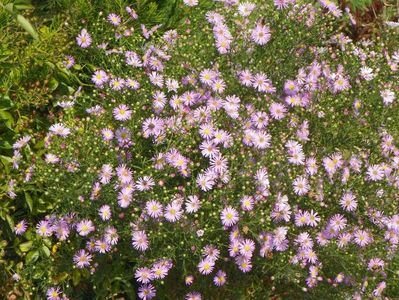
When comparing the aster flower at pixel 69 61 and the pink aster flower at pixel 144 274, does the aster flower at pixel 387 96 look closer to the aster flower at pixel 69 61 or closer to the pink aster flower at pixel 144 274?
the pink aster flower at pixel 144 274

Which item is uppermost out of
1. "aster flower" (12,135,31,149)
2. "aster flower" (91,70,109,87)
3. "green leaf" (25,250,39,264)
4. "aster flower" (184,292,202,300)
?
"aster flower" (91,70,109,87)

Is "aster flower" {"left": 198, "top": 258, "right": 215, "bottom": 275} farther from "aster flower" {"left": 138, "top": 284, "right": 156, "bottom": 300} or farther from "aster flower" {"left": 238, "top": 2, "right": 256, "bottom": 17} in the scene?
"aster flower" {"left": 238, "top": 2, "right": 256, "bottom": 17}

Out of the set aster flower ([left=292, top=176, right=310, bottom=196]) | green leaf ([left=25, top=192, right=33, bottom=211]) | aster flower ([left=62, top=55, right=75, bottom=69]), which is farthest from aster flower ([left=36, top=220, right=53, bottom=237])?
aster flower ([left=292, top=176, right=310, bottom=196])

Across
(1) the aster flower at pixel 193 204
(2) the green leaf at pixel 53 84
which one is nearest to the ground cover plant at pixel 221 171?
(1) the aster flower at pixel 193 204

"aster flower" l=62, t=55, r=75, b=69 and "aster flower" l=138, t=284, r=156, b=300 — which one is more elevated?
"aster flower" l=62, t=55, r=75, b=69

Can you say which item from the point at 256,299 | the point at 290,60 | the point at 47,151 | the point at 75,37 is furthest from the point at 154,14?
the point at 256,299

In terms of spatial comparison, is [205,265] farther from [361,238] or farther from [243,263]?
[361,238]

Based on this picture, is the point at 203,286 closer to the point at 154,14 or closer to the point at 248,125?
the point at 248,125

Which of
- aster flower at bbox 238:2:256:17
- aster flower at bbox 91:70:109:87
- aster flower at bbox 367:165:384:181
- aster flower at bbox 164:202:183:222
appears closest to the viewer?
aster flower at bbox 164:202:183:222
